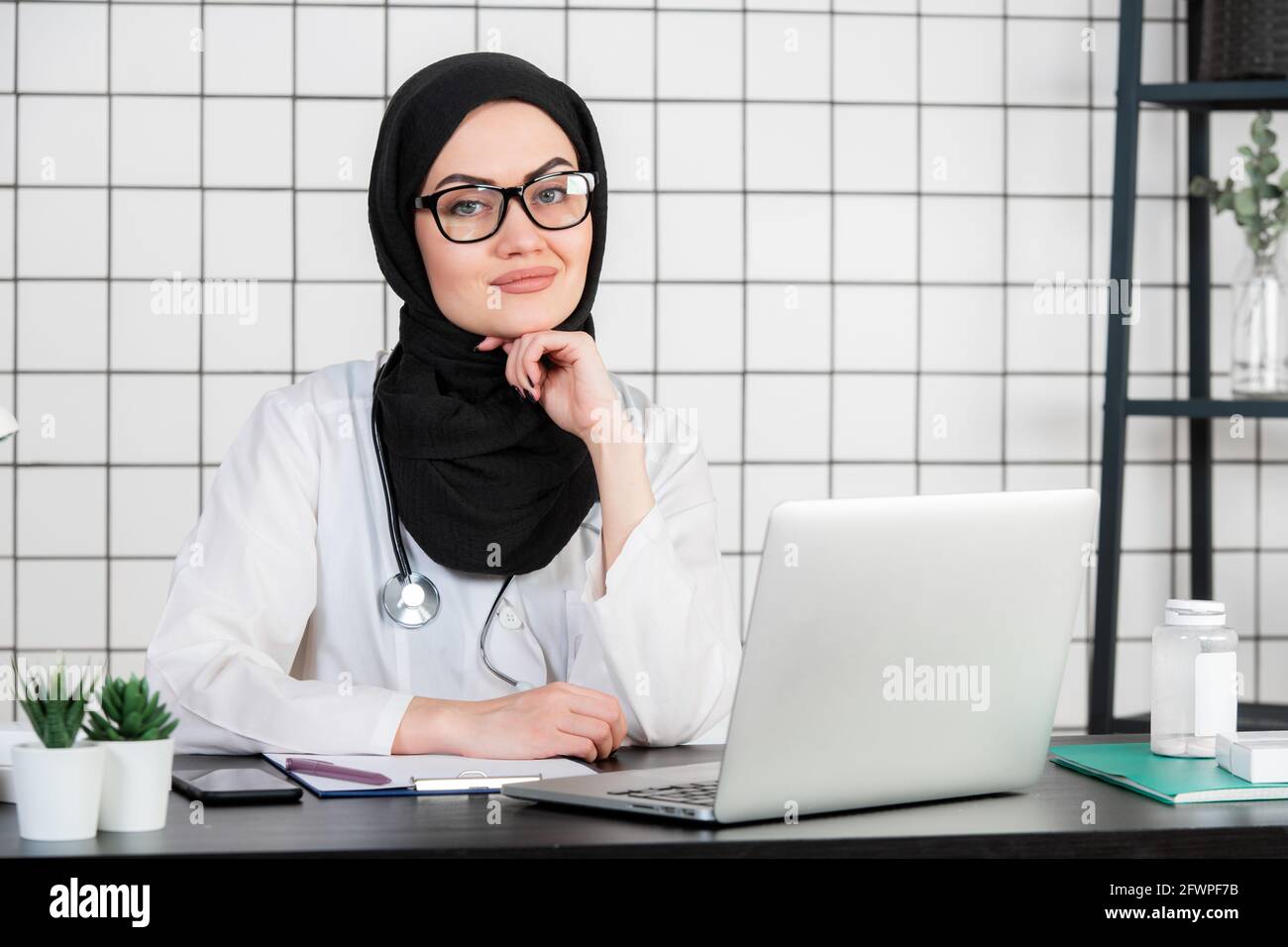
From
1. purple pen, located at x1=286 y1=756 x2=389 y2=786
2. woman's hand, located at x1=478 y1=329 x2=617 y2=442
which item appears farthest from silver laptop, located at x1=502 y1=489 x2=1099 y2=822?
woman's hand, located at x1=478 y1=329 x2=617 y2=442

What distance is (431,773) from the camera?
1191 mm

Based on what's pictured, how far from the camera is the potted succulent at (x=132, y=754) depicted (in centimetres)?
96

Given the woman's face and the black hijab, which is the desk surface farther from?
the woman's face

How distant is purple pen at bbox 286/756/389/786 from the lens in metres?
1.14

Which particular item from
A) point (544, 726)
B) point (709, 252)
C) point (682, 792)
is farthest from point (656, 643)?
point (709, 252)

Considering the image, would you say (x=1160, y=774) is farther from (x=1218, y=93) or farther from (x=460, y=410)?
(x=1218, y=93)

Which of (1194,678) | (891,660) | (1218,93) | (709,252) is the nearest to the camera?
(891,660)

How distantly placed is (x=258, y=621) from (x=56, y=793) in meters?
0.66

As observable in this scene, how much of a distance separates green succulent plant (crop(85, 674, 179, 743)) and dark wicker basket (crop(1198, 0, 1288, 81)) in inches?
88.4

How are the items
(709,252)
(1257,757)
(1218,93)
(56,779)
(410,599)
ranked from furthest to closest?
1. (709,252)
2. (1218,93)
3. (410,599)
4. (1257,757)
5. (56,779)

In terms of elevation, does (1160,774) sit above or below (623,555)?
below

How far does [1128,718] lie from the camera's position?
271cm

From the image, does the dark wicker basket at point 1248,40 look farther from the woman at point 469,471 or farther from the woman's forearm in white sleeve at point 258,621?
the woman's forearm in white sleeve at point 258,621
